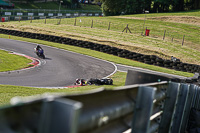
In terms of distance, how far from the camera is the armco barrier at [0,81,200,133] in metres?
1.73

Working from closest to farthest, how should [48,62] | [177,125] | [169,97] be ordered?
[169,97]
[177,125]
[48,62]

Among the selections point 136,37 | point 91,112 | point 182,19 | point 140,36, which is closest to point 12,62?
point 91,112

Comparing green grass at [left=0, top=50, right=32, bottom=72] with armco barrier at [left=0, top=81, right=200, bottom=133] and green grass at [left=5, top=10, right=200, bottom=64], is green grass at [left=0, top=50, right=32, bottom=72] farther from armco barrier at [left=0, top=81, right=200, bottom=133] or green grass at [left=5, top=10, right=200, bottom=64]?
armco barrier at [left=0, top=81, right=200, bottom=133]

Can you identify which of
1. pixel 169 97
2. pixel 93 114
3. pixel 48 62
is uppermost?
pixel 93 114

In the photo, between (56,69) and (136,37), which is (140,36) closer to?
(136,37)

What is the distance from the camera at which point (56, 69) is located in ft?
68.9

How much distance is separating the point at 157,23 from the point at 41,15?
30293 mm

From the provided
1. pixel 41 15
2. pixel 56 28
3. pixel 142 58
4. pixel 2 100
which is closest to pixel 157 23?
pixel 56 28

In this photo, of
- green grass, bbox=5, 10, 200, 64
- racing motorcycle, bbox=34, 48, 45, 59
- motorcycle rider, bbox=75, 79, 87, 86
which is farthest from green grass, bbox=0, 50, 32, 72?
green grass, bbox=5, 10, 200, 64

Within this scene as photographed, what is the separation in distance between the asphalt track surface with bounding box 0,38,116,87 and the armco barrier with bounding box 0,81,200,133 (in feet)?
41.7

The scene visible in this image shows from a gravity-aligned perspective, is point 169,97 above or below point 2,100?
above

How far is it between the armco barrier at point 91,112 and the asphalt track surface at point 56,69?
41.7 ft

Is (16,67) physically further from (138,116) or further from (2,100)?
(138,116)

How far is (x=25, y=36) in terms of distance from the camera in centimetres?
3738
